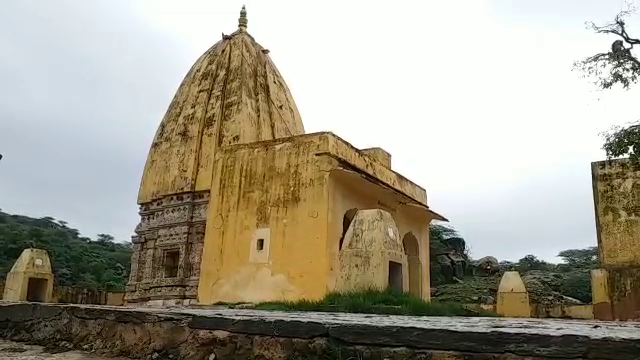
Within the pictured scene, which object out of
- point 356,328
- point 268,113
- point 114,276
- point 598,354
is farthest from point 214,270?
point 114,276

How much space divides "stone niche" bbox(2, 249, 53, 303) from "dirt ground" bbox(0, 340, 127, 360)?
476 inches

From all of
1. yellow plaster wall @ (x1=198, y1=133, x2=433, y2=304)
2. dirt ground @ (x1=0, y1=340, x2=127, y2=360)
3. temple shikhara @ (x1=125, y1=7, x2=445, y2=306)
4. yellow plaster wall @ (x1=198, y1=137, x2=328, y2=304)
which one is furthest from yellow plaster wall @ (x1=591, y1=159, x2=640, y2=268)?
dirt ground @ (x1=0, y1=340, x2=127, y2=360)

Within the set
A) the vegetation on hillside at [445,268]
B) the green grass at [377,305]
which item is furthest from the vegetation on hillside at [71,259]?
the green grass at [377,305]

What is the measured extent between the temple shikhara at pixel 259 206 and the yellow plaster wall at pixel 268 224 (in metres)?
0.02

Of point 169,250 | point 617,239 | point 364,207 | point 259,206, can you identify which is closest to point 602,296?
point 617,239

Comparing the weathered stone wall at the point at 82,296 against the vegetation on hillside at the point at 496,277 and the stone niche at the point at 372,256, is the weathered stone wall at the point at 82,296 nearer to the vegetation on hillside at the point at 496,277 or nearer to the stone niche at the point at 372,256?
the stone niche at the point at 372,256

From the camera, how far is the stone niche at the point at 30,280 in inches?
569

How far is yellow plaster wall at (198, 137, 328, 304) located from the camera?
10656mm

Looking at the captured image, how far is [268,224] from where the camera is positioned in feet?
36.9

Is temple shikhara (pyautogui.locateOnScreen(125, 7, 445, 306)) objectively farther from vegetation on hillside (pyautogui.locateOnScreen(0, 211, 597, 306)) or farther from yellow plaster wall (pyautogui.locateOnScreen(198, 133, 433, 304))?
vegetation on hillside (pyautogui.locateOnScreen(0, 211, 597, 306))

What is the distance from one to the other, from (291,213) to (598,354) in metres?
9.08

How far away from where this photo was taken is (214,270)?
38.1 ft

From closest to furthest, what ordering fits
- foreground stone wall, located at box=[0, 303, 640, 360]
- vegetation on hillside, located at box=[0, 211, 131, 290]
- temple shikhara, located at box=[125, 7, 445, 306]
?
1. foreground stone wall, located at box=[0, 303, 640, 360]
2. temple shikhara, located at box=[125, 7, 445, 306]
3. vegetation on hillside, located at box=[0, 211, 131, 290]

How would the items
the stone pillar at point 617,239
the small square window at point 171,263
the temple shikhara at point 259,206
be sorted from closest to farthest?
the temple shikhara at point 259,206
the stone pillar at point 617,239
the small square window at point 171,263
